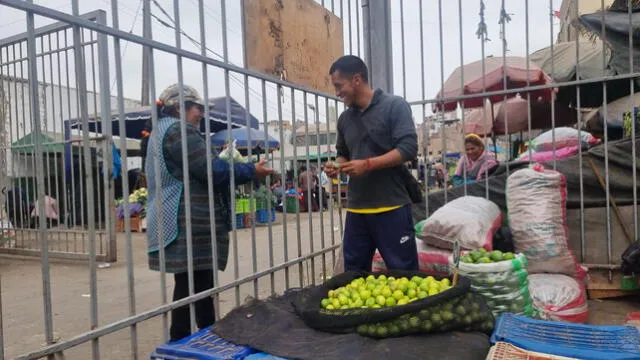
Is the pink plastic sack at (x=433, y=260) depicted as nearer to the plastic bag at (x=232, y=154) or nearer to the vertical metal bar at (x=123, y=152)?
the plastic bag at (x=232, y=154)

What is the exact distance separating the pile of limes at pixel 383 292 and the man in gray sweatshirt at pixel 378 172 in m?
0.38

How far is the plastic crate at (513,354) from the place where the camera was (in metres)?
2.07

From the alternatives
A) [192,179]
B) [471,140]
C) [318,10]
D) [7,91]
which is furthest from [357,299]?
[7,91]

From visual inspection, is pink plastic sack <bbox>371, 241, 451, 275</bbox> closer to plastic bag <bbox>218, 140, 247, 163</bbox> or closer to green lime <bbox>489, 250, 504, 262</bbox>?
green lime <bbox>489, 250, 504, 262</bbox>

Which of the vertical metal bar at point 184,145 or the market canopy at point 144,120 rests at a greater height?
the market canopy at point 144,120

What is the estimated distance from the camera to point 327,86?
Answer: 152 inches

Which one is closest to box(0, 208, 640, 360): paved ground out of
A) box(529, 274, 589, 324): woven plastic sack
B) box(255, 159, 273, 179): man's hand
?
box(529, 274, 589, 324): woven plastic sack

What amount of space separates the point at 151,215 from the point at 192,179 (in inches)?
11.8

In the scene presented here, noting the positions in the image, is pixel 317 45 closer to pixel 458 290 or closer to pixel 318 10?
pixel 318 10

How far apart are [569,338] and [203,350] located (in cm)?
176

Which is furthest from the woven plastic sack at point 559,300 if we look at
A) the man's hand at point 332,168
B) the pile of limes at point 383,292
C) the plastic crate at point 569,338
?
the man's hand at point 332,168

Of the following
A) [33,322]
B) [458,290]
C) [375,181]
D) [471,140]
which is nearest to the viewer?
[458,290]

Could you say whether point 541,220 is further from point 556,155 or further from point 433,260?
point 556,155

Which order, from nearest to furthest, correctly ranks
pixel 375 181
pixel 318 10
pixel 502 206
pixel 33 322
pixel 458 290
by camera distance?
pixel 458 290 < pixel 375 181 < pixel 318 10 < pixel 33 322 < pixel 502 206
